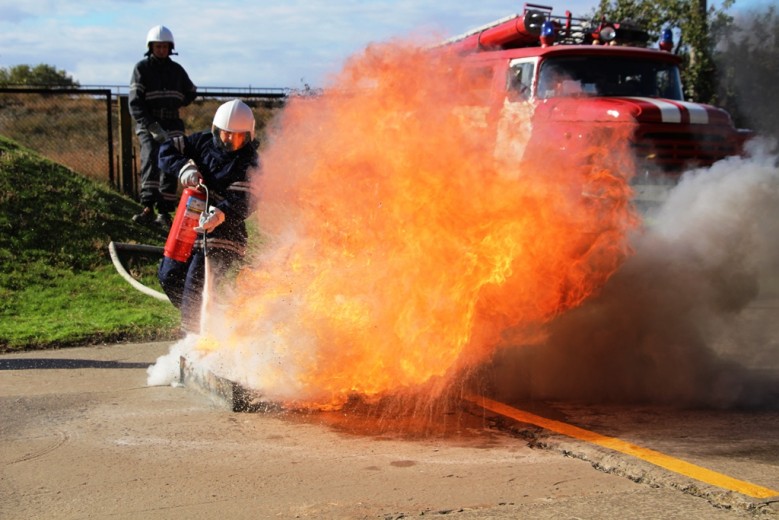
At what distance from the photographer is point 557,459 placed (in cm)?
496

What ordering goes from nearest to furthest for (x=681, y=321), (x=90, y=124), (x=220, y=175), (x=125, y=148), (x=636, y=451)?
1. (x=636, y=451)
2. (x=681, y=321)
3. (x=220, y=175)
4. (x=125, y=148)
5. (x=90, y=124)

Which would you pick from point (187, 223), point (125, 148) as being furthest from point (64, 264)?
point (125, 148)

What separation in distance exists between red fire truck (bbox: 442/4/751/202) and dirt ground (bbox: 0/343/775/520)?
479 cm

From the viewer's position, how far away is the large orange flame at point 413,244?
588 cm

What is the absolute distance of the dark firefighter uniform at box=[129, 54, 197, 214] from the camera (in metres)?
10.8

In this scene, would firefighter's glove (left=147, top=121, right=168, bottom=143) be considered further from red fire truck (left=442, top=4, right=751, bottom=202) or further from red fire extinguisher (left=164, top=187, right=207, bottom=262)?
red fire extinguisher (left=164, top=187, right=207, bottom=262)

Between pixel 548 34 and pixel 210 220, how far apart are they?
570 cm

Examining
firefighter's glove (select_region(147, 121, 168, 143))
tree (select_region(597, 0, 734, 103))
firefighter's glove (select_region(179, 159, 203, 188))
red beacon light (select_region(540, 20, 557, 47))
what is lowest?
firefighter's glove (select_region(179, 159, 203, 188))

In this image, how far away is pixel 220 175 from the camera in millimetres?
7398

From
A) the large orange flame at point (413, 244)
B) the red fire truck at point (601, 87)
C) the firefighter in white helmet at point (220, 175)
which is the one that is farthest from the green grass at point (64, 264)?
the red fire truck at point (601, 87)

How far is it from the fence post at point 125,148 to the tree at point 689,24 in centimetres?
857

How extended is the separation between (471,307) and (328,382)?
39.8 inches

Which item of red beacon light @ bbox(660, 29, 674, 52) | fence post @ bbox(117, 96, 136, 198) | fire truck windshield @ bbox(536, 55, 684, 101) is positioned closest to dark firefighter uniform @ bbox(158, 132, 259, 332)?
fire truck windshield @ bbox(536, 55, 684, 101)

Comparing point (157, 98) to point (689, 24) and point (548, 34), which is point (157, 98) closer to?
point (548, 34)
